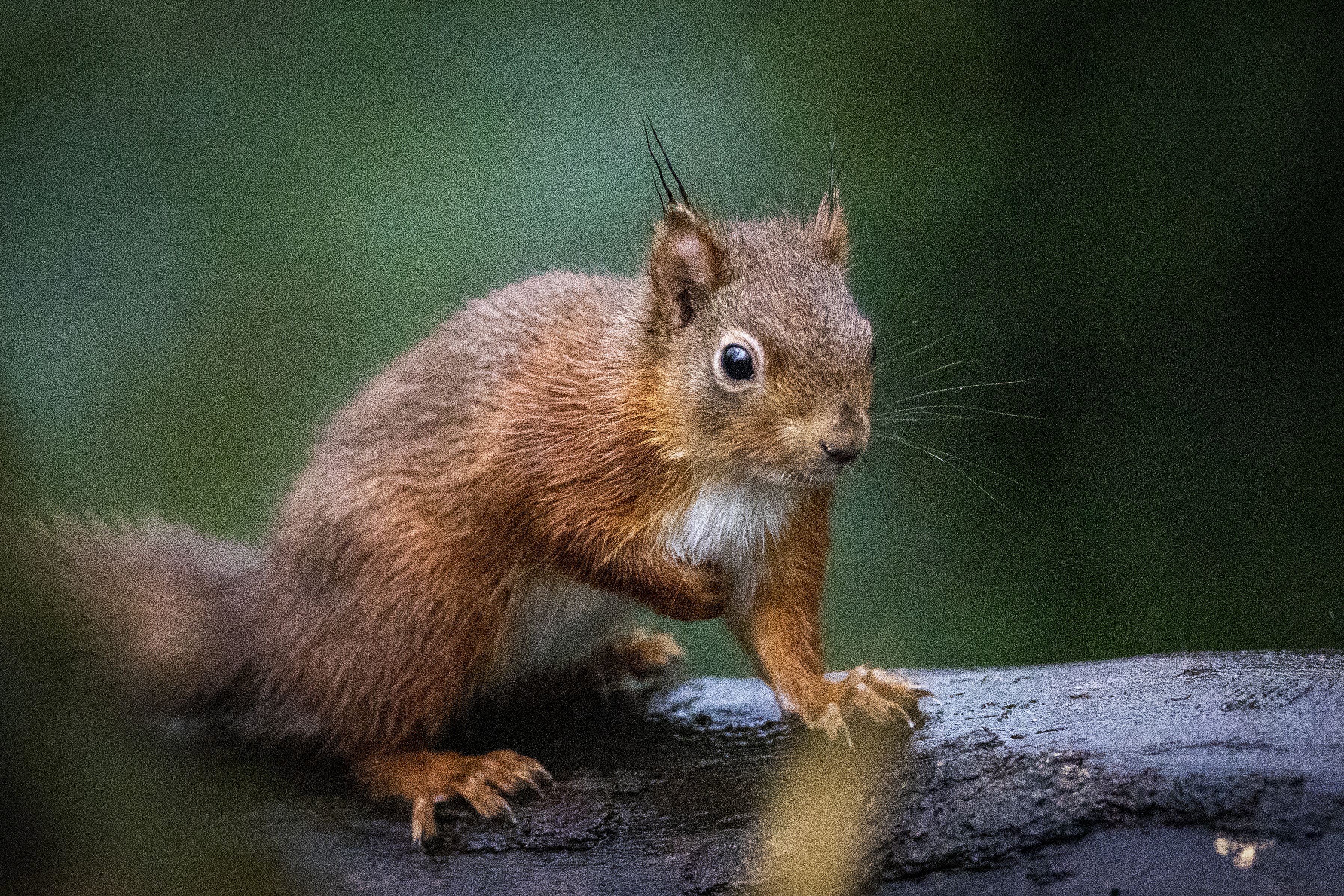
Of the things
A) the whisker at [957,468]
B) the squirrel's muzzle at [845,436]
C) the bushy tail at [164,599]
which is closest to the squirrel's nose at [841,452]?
the squirrel's muzzle at [845,436]

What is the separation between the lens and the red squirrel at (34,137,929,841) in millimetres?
1893

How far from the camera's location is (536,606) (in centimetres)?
212

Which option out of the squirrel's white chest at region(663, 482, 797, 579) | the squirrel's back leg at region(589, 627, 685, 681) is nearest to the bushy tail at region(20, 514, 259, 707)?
the squirrel's back leg at region(589, 627, 685, 681)

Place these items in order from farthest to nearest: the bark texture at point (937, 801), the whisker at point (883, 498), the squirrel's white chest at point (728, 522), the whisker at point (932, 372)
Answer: the whisker at point (932, 372) → the whisker at point (883, 498) → the squirrel's white chest at point (728, 522) → the bark texture at point (937, 801)

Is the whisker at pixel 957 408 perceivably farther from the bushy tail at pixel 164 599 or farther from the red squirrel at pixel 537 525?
the bushy tail at pixel 164 599

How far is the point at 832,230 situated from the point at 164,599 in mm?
1420

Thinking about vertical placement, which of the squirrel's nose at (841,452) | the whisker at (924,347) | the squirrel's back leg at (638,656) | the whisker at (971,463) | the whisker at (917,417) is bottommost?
the squirrel's back leg at (638,656)

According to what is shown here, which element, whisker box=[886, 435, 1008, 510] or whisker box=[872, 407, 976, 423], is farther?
whisker box=[886, 435, 1008, 510]

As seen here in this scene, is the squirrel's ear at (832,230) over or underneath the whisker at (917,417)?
over

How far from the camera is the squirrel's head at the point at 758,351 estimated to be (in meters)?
1.80

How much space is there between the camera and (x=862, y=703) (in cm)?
199

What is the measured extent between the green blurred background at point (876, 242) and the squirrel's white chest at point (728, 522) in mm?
305

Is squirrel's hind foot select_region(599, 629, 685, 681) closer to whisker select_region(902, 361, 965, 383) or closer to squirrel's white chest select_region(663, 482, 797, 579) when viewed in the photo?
squirrel's white chest select_region(663, 482, 797, 579)

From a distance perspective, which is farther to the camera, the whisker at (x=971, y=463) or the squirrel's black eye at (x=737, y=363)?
the whisker at (x=971, y=463)
